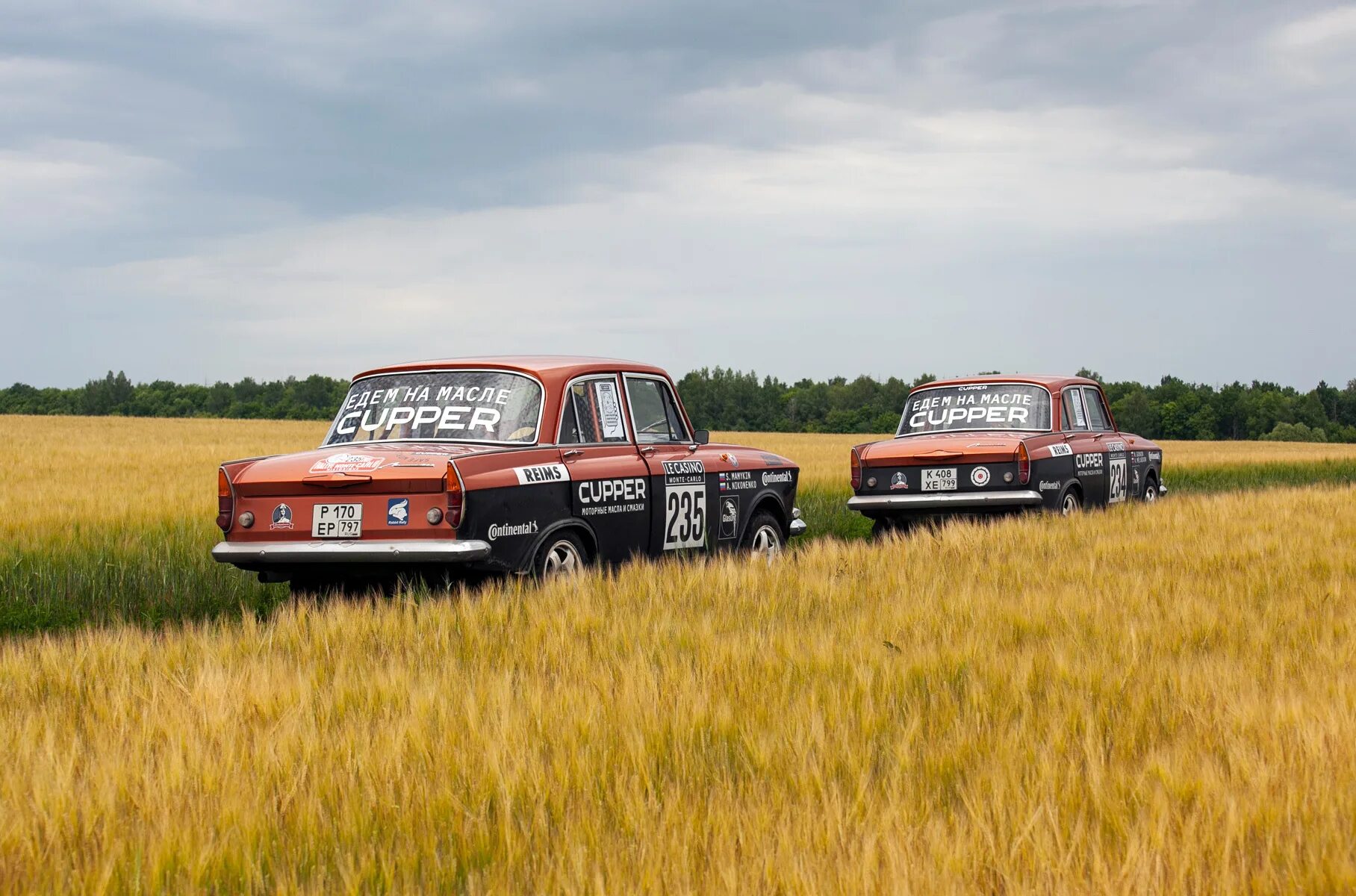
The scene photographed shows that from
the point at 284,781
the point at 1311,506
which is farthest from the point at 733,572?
the point at 1311,506

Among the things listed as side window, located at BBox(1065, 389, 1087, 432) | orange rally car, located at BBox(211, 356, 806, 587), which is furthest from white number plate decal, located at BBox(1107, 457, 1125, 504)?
orange rally car, located at BBox(211, 356, 806, 587)

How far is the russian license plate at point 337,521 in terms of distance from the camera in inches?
296

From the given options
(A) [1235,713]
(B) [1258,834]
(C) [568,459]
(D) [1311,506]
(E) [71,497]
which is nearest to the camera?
(B) [1258,834]

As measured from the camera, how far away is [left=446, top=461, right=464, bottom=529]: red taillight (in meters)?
7.27

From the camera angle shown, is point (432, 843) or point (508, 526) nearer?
point (432, 843)

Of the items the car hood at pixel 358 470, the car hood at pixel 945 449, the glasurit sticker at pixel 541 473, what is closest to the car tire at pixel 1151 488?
the car hood at pixel 945 449

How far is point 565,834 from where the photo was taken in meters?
3.09

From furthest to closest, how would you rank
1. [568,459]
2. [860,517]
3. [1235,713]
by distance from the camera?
[860,517]
[568,459]
[1235,713]

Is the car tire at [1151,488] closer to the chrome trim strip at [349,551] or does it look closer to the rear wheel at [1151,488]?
the rear wheel at [1151,488]

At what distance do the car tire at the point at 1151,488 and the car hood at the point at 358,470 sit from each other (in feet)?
35.0

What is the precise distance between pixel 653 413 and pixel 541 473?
180 centimetres

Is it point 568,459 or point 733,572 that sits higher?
point 568,459

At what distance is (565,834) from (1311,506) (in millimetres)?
11371

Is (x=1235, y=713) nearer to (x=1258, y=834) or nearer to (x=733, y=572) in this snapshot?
(x=1258, y=834)
